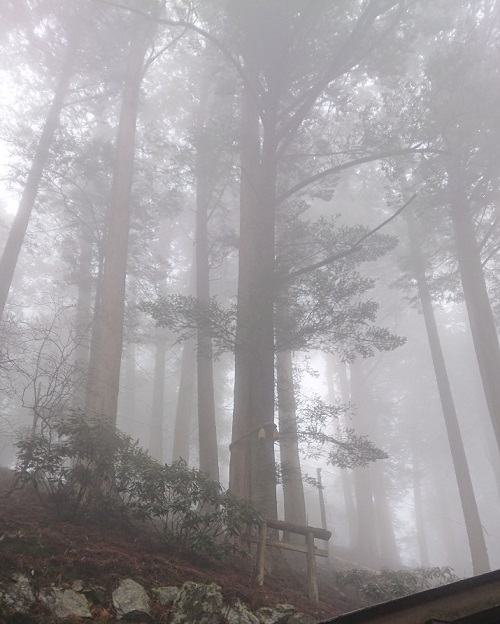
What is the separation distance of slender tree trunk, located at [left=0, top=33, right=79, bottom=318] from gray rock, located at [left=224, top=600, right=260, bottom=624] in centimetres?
911

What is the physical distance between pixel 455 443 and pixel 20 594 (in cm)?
1309

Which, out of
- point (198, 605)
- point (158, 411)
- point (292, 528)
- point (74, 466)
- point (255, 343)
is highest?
point (158, 411)

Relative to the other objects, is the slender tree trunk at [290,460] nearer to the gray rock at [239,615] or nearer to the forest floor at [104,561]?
the forest floor at [104,561]

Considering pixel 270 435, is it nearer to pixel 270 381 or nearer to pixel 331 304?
pixel 270 381

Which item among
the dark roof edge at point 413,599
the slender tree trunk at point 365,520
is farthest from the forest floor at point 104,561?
the slender tree trunk at point 365,520

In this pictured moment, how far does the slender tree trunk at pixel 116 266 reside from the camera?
9859 millimetres

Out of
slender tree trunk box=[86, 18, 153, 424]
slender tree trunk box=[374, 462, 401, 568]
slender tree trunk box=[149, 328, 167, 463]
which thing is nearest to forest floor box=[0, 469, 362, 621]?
slender tree trunk box=[86, 18, 153, 424]

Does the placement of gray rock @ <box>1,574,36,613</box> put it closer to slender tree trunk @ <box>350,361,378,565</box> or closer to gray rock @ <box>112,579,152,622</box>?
gray rock @ <box>112,579,152,622</box>

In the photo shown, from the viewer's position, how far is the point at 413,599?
2.38 m

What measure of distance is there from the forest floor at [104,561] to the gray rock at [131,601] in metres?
0.08

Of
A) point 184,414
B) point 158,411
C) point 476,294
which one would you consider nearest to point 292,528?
point 476,294

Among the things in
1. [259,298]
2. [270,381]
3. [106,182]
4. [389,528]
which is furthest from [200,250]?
[389,528]

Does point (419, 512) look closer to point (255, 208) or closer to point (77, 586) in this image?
point (255, 208)

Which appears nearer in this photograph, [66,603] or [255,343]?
[66,603]
